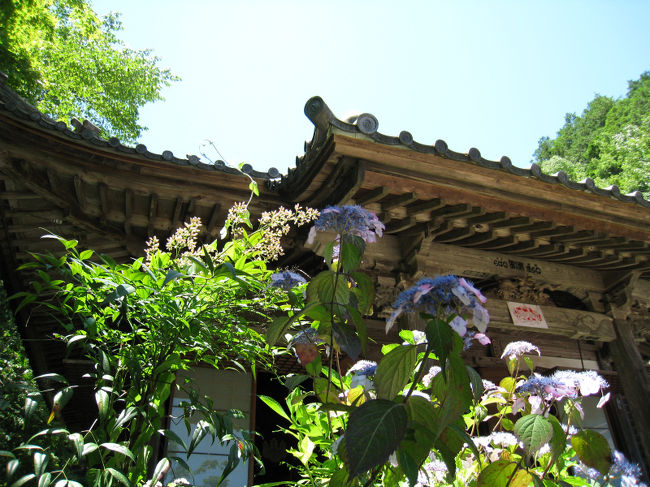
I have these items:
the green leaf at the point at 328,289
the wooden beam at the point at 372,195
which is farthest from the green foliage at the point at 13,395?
the wooden beam at the point at 372,195

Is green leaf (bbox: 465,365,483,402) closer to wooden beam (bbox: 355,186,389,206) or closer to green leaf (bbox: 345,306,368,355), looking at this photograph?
green leaf (bbox: 345,306,368,355)

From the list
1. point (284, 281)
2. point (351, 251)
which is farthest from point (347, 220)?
point (284, 281)

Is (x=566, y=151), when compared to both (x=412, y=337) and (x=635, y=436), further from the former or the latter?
(x=412, y=337)

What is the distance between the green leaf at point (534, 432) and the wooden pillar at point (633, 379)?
4.80 metres

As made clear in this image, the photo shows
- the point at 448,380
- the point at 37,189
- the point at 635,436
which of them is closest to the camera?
the point at 448,380

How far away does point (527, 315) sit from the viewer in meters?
5.69

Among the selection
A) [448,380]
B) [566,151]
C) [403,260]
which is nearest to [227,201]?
[403,260]

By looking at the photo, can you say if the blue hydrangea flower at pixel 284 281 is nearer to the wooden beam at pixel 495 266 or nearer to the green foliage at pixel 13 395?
the green foliage at pixel 13 395

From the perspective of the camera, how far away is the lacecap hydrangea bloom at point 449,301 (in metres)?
1.57

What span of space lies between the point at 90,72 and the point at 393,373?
17.3 m

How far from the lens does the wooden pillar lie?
5.61 meters

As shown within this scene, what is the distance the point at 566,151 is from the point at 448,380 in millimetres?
37111

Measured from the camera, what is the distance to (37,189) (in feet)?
13.0

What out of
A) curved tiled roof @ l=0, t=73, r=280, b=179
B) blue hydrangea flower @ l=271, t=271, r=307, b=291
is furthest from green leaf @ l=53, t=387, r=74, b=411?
curved tiled roof @ l=0, t=73, r=280, b=179
